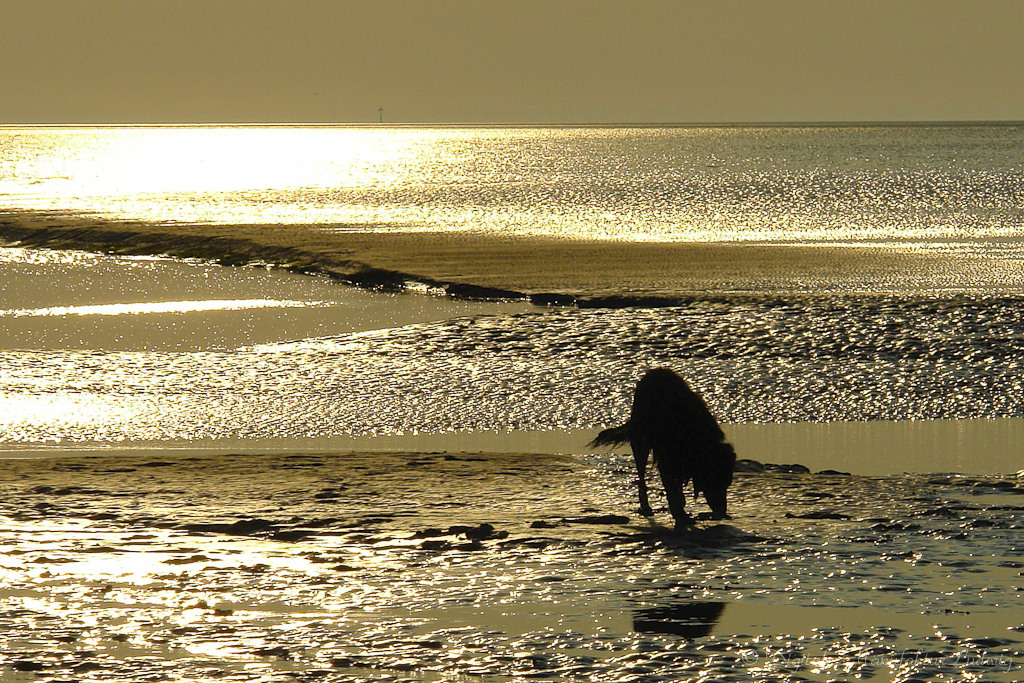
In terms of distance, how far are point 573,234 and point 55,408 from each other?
30.0 m

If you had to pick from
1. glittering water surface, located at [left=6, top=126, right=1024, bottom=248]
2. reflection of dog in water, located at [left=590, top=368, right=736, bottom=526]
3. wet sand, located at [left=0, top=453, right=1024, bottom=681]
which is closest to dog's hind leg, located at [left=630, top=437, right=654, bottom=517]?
reflection of dog in water, located at [left=590, top=368, right=736, bottom=526]

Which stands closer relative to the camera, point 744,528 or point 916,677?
point 916,677

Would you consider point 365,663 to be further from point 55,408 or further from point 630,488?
point 55,408

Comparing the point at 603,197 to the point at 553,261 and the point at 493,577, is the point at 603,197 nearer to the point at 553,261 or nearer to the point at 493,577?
the point at 553,261

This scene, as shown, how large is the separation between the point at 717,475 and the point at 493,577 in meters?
2.12

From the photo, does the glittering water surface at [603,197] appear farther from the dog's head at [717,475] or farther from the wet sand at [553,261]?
the dog's head at [717,475]

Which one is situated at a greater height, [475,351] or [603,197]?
[603,197]

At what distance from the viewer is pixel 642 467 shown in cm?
1112

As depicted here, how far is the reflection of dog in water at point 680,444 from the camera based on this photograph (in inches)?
425

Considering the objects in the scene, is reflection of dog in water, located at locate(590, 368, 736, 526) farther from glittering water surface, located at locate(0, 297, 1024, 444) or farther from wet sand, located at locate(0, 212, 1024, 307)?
wet sand, located at locate(0, 212, 1024, 307)

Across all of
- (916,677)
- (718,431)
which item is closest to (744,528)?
(718,431)

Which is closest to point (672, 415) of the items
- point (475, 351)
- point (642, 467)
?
point (642, 467)

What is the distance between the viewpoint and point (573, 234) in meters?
45.5

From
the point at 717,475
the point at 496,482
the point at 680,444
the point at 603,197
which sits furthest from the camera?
the point at 603,197
